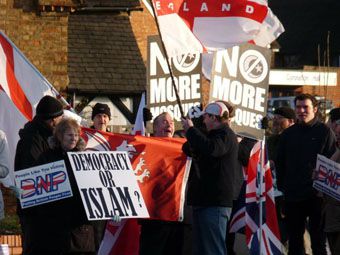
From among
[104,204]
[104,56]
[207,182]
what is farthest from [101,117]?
[104,56]

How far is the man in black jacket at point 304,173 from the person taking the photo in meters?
10.7

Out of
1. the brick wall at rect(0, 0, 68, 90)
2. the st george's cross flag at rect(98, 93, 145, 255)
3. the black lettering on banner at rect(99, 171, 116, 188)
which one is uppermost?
the brick wall at rect(0, 0, 68, 90)

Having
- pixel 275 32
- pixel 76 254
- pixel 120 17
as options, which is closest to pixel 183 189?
pixel 76 254

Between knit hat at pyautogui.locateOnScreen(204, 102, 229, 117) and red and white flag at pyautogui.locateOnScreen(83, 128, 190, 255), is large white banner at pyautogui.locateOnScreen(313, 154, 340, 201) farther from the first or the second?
red and white flag at pyautogui.locateOnScreen(83, 128, 190, 255)

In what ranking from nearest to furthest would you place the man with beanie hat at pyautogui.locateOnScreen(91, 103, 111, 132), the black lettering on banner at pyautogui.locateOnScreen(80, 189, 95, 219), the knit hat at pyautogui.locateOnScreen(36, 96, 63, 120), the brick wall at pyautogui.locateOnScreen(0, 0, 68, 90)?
the black lettering on banner at pyautogui.locateOnScreen(80, 189, 95, 219), the knit hat at pyautogui.locateOnScreen(36, 96, 63, 120), the man with beanie hat at pyautogui.locateOnScreen(91, 103, 111, 132), the brick wall at pyautogui.locateOnScreen(0, 0, 68, 90)

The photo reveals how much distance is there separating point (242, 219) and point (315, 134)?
134cm

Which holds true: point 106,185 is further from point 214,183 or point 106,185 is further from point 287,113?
point 287,113

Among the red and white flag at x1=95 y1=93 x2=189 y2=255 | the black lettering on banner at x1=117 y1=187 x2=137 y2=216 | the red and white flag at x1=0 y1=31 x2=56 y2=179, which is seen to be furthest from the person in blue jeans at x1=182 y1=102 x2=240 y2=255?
the red and white flag at x1=0 y1=31 x2=56 y2=179

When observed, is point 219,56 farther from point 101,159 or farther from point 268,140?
point 101,159

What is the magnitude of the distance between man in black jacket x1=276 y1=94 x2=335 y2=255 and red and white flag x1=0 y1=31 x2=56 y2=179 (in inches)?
109

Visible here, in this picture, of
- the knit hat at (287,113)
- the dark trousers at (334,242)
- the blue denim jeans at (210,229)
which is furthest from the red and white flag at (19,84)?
the dark trousers at (334,242)

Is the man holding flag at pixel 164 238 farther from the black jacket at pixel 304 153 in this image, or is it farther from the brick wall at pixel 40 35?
the brick wall at pixel 40 35

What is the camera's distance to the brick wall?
49.0 ft

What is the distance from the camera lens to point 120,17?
24.8m
